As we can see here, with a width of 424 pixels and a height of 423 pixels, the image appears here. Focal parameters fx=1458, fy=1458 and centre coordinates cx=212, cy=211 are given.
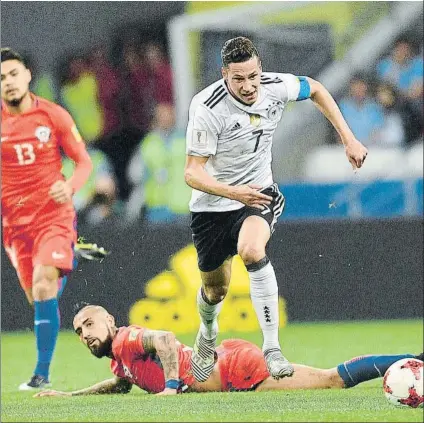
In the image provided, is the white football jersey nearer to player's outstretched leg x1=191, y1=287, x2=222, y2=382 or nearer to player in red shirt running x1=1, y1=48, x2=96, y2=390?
player's outstretched leg x1=191, y1=287, x2=222, y2=382

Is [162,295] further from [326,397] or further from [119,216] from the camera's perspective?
[326,397]

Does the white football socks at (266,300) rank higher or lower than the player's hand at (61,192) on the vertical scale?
lower

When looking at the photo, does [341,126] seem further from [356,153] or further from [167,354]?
[167,354]

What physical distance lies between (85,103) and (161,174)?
1423 mm

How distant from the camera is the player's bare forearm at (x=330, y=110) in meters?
8.81

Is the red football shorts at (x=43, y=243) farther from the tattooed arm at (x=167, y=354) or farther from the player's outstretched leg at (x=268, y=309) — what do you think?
the player's outstretched leg at (x=268, y=309)

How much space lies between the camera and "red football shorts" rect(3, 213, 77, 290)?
10.3 metres

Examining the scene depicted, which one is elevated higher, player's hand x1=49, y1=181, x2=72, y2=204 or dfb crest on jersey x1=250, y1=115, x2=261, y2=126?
dfb crest on jersey x1=250, y1=115, x2=261, y2=126

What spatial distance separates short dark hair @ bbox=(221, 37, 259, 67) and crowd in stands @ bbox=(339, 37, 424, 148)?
246 inches

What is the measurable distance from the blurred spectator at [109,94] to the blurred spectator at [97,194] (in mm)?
330

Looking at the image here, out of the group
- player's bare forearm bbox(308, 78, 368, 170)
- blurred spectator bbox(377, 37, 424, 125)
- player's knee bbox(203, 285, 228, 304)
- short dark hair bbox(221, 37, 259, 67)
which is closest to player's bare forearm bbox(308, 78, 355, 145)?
player's bare forearm bbox(308, 78, 368, 170)

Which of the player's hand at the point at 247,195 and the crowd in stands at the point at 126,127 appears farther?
the crowd in stands at the point at 126,127

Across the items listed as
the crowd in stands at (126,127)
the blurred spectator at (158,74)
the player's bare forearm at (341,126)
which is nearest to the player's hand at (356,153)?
the player's bare forearm at (341,126)

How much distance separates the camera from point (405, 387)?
25.1ft
